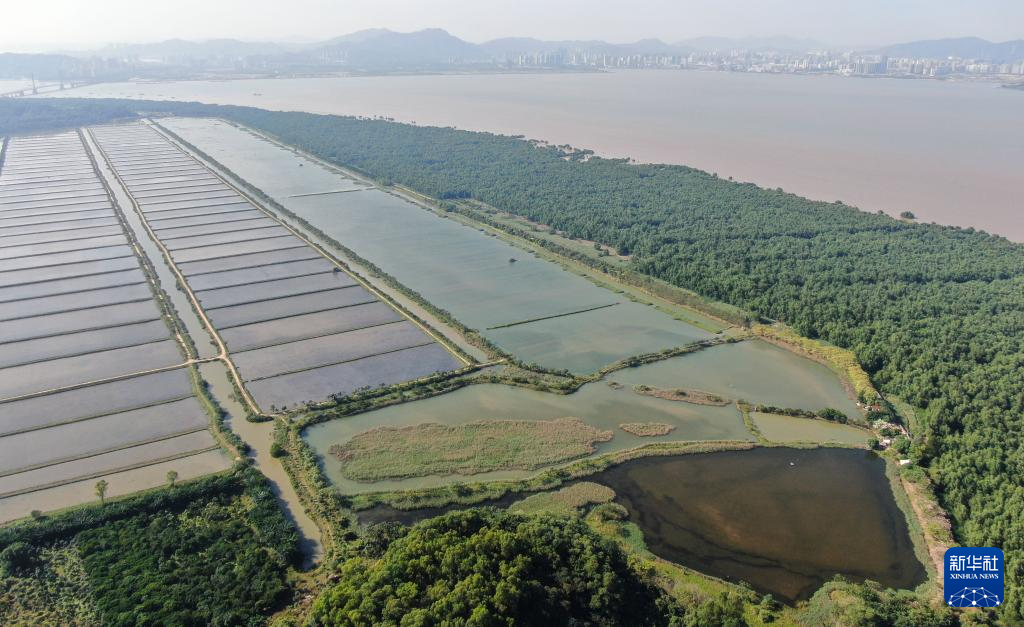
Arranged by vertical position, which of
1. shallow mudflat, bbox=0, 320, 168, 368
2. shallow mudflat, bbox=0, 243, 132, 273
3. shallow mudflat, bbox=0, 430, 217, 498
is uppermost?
shallow mudflat, bbox=0, 243, 132, 273

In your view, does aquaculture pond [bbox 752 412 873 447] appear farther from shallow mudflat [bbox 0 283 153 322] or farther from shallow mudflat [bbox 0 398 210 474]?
shallow mudflat [bbox 0 283 153 322]

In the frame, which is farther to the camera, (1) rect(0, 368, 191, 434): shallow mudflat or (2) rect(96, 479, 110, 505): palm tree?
(1) rect(0, 368, 191, 434): shallow mudflat

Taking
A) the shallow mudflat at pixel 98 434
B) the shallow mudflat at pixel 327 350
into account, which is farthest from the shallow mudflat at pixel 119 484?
the shallow mudflat at pixel 327 350

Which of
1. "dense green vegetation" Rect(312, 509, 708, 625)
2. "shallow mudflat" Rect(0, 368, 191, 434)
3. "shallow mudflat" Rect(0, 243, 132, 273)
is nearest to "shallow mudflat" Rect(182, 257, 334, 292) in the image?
"shallow mudflat" Rect(0, 243, 132, 273)

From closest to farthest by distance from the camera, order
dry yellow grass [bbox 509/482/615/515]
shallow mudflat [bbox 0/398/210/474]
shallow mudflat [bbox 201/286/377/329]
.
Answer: dry yellow grass [bbox 509/482/615/515] → shallow mudflat [bbox 0/398/210/474] → shallow mudflat [bbox 201/286/377/329]

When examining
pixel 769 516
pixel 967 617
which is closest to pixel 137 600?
pixel 769 516

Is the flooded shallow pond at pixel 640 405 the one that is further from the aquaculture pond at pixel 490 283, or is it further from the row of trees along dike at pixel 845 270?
the row of trees along dike at pixel 845 270
